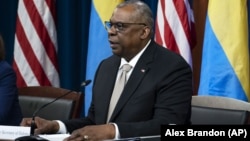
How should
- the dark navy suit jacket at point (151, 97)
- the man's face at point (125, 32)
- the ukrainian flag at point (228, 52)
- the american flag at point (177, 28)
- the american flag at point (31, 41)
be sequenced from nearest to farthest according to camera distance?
the dark navy suit jacket at point (151, 97), the man's face at point (125, 32), the ukrainian flag at point (228, 52), the american flag at point (177, 28), the american flag at point (31, 41)

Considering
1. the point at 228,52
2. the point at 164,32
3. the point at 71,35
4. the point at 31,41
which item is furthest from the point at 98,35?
the point at 228,52

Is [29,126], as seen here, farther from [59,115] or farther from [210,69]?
[210,69]

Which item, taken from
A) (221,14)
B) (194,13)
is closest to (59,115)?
(221,14)

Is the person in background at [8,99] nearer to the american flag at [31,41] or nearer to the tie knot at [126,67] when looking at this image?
the tie knot at [126,67]

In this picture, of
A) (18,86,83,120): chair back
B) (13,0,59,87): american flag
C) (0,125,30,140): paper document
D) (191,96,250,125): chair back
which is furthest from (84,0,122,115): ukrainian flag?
(0,125,30,140): paper document

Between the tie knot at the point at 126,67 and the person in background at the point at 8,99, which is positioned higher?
the tie knot at the point at 126,67

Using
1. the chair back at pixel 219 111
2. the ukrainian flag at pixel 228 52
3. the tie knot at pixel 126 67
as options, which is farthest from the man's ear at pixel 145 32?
the ukrainian flag at pixel 228 52

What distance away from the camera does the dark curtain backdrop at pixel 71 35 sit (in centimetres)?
543

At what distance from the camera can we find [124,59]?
3033 mm

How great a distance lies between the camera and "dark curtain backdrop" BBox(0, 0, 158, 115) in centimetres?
543

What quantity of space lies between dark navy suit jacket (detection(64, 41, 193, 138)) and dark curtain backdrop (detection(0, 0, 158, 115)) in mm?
2430

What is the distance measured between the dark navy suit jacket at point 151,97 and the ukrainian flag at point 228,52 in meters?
1.15

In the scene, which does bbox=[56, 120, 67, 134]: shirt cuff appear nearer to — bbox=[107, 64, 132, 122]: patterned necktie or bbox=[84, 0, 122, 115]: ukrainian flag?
bbox=[107, 64, 132, 122]: patterned necktie

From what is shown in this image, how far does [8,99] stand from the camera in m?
3.43
